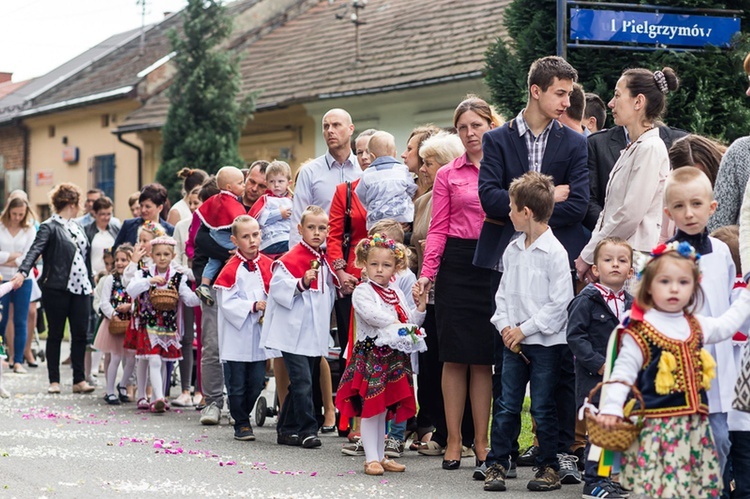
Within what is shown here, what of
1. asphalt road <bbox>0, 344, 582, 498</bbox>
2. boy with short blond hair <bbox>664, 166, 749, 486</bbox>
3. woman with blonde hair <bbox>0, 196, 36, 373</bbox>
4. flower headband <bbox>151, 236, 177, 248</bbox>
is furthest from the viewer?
woman with blonde hair <bbox>0, 196, 36, 373</bbox>

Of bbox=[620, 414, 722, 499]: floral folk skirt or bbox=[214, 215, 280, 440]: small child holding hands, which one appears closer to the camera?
bbox=[620, 414, 722, 499]: floral folk skirt

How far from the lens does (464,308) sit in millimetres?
8078

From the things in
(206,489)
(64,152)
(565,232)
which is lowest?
(206,489)

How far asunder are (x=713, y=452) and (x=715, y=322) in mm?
566

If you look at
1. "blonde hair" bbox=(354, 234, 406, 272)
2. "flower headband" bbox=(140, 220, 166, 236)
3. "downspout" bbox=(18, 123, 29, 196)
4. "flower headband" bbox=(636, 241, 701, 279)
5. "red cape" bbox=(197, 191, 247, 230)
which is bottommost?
"flower headband" bbox=(636, 241, 701, 279)

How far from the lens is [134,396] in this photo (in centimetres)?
1312

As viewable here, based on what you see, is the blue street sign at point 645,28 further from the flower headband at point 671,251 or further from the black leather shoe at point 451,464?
the flower headband at point 671,251

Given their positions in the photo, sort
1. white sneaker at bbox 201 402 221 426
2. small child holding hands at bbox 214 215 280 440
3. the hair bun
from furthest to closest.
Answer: white sneaker at bbox 201 402 221 426, small child holding hands at bbox 214 215 280 440, the hair bun

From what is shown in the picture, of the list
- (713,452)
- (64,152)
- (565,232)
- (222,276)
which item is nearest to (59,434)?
(222,276)

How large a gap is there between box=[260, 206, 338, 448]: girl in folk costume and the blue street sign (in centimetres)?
252

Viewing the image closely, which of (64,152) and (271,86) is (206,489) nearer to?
(271,86)

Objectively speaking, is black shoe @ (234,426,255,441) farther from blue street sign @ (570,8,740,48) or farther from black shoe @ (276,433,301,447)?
blue street sign @ (570,8,740,48)

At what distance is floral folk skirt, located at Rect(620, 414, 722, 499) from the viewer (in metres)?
5.32

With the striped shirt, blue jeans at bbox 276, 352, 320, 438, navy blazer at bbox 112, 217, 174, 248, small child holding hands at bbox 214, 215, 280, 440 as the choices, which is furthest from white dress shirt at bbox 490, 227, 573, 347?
navy blazer at bbox 112, 217, 174, 248
